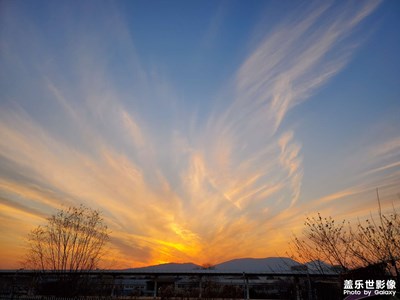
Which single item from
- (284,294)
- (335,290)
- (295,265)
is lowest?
(284,294)

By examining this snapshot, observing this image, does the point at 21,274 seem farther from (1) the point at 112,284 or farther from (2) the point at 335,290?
(2) the point at 335,290

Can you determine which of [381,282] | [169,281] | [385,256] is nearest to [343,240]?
[385,256]

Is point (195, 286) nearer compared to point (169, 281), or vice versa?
point (195, 286)

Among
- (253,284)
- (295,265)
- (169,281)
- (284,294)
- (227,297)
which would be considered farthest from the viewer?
(169,281)

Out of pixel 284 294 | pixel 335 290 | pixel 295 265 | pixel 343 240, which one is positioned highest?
pixel 343 240

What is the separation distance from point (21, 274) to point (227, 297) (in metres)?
23.0

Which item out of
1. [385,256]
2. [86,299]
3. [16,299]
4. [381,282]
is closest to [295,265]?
[385,256]

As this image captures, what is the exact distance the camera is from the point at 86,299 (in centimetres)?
1720

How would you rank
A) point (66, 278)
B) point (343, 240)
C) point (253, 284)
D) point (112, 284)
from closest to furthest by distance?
point (343, 240), point (66, 278), point (112, 284), point (253, 284)

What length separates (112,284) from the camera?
2859 centimetres

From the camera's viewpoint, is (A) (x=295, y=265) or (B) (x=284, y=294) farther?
(B) (x=284, y=294)

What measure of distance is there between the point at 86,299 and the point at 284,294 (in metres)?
22.2

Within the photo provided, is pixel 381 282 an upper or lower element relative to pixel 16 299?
upper

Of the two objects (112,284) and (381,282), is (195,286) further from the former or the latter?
(381,282)
